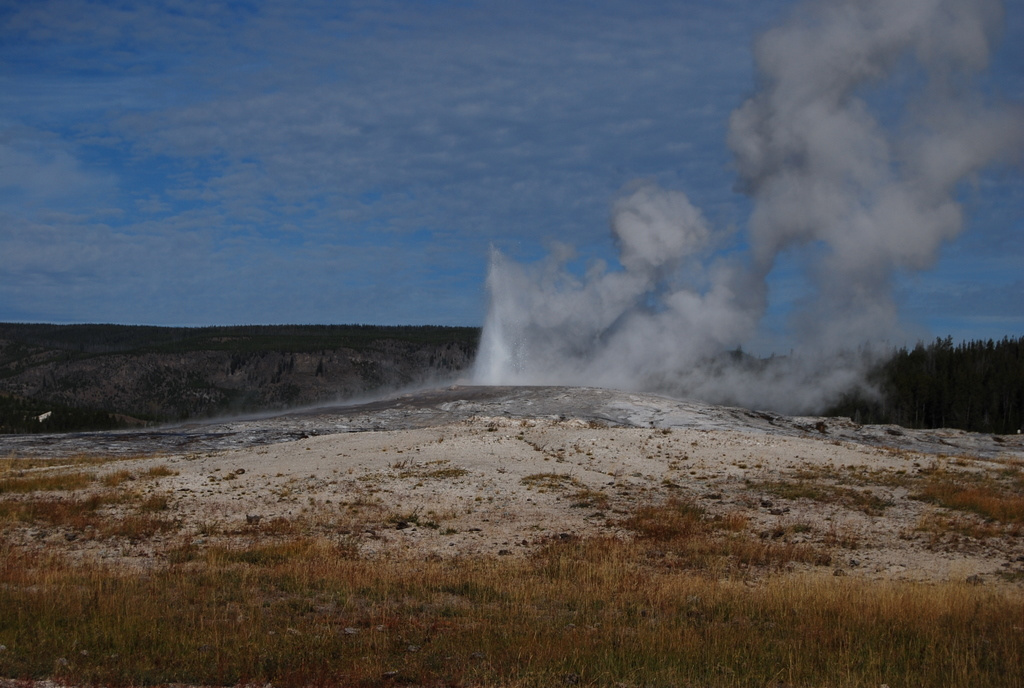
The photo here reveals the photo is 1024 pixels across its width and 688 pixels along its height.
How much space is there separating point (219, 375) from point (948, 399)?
5125 inches

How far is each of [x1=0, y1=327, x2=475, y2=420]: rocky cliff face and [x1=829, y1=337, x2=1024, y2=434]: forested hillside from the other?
75835 millimetres

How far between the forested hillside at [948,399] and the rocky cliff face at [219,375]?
249 ft

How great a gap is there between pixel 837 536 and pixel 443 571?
8558 millimetres

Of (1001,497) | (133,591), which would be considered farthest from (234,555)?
(1001,497)

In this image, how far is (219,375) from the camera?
168125 mm

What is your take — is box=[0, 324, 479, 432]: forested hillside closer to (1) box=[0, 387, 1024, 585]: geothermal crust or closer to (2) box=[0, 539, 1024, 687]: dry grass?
(1) box=[0, 387, 1024, 585]: geothermal crust

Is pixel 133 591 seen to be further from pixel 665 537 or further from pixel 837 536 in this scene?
pixel 837 536

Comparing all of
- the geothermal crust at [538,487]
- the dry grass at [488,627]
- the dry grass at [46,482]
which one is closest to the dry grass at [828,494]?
the geothermal crust at [538,487]

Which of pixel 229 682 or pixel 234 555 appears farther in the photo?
pixel 234 555

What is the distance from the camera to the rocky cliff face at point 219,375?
153375 mm

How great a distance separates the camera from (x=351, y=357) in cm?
17125

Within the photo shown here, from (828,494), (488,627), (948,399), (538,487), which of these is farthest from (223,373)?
(488,627)

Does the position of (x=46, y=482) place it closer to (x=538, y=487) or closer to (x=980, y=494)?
(x=538, y=487)

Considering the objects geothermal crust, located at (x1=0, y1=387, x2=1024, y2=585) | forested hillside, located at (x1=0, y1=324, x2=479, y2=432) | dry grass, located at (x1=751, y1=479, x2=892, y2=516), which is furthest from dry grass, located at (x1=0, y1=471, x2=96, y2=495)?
forested hillside, located at (x1=0, y1=324, x2=479, y2=432)
